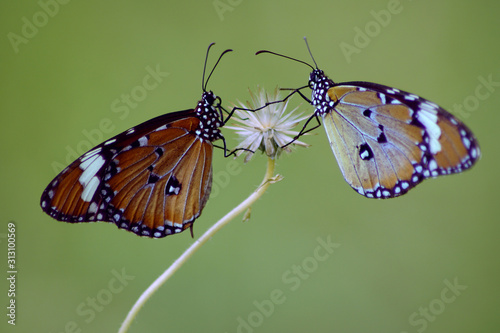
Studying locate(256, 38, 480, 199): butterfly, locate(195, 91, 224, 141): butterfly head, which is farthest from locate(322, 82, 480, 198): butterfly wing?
locate(195, 91, 224, 141): butterfly head

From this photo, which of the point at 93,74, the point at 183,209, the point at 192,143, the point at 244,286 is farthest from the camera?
the point at 93,74

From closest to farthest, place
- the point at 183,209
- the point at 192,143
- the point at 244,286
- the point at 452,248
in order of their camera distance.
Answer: the point at 183,209
the point at 192,143
the point at 244,286
the point at 452,248

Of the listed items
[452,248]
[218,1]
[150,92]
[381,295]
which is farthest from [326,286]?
[218,1]

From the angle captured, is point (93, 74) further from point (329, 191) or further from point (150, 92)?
point (329, 191)

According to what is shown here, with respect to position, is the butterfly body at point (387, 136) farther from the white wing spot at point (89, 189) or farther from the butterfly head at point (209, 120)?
the white wing spot at point (89, 189)

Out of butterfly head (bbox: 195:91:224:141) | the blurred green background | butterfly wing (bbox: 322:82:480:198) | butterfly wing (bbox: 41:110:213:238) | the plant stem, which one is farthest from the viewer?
the blurred green background

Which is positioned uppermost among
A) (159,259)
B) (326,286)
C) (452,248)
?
(159,259)

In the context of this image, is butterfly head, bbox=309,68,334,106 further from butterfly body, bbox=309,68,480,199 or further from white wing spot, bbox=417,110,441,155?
white wing spot, bbox=417,110,441,155

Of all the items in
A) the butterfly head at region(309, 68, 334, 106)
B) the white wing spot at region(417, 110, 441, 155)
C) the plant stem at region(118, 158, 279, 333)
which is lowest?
the white wing spot at region(417, 110, 441, 155)
